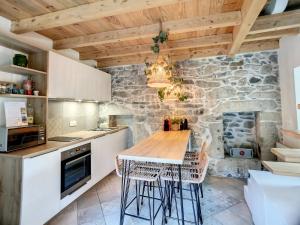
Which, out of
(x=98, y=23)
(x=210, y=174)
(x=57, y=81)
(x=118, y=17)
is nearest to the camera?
(x=118, y=17)

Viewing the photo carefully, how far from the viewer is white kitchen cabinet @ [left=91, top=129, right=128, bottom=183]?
2.93m

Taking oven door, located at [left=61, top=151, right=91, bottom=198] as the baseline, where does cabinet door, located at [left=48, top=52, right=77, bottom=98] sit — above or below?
above

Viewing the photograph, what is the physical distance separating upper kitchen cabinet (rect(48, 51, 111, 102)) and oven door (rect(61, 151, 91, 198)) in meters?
0.98

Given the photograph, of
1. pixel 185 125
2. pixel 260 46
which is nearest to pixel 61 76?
pixel 185 125

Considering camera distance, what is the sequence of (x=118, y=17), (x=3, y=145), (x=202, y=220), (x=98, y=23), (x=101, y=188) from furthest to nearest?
(x=101, y=188), (x=98, y=23), (x=118, y=17), (x=202, y=220), (x=3, y=145)

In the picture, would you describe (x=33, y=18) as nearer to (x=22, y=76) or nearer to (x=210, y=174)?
(x=22, y=76)

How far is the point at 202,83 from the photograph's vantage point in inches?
143

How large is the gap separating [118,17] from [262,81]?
2914 millimetres

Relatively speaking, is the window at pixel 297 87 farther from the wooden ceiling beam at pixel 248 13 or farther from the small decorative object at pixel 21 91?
the small decorative object at pixel 21 91

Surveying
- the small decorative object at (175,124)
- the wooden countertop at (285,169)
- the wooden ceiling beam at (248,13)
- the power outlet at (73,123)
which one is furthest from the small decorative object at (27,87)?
the wooden countertop at (285,169)

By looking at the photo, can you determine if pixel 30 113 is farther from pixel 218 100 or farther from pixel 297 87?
pixel 297 87

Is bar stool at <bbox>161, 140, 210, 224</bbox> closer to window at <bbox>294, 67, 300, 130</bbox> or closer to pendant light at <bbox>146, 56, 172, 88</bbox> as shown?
pendant light at <bbox>146, 56, 172, 88</bbox>

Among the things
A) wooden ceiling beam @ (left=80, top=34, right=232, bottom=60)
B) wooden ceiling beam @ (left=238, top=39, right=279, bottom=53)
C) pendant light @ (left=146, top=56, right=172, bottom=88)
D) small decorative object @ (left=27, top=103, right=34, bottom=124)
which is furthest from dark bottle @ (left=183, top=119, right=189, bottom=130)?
small decorative object @ (left=27, top=103, right=34, bottom=124)

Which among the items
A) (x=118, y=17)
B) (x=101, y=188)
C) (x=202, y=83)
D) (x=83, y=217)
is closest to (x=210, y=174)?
(x=202, y=83)
